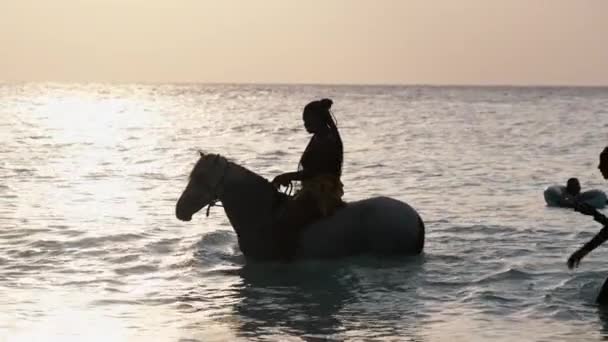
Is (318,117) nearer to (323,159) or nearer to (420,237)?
(323,159)

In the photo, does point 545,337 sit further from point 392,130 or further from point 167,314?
point 392,130

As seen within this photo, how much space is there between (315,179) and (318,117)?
77cm

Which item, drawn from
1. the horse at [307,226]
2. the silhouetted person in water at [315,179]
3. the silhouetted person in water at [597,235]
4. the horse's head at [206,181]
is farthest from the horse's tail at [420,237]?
the silhouetted person in water at [597,235]

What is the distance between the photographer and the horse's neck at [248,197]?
48.7ft

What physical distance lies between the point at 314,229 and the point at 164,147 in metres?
33.1

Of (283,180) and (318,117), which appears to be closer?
(318,117)

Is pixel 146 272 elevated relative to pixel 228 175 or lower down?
lower down

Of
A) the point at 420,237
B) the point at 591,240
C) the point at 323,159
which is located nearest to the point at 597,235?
the point at 591,240

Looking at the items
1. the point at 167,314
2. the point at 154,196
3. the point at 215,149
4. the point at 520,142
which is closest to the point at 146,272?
the point at 167,314

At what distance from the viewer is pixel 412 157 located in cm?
3869

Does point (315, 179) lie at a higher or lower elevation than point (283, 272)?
higher

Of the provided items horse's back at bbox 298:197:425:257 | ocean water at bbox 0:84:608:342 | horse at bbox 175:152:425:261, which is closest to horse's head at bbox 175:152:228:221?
horse at bbox 175:152:425:261

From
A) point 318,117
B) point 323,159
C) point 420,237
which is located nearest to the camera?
point 318,117

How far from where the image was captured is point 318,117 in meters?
14.3
